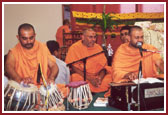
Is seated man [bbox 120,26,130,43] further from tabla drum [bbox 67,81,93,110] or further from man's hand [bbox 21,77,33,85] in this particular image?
man's hand [bbox 21,77,33,85]

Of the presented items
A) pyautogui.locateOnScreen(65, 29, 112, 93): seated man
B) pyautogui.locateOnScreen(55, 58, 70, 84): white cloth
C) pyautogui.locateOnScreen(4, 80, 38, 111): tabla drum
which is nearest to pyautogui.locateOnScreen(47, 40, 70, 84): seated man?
pyautogui.locateOnScreen(55, 58, 70, 84): white cloth

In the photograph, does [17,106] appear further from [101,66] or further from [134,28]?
[134,28]

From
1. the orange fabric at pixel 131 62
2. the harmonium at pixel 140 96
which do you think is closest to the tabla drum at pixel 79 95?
the harmonium at pixel 140 96

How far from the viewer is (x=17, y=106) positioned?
3.94m

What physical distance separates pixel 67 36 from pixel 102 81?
1177mm

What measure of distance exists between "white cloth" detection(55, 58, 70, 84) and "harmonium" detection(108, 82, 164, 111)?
1.08 m

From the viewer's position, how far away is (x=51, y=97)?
4.13 metres

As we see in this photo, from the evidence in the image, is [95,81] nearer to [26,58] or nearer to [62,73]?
[62,73]

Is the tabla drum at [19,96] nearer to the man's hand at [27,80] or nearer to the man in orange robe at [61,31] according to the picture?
the man's hand at [27,80]

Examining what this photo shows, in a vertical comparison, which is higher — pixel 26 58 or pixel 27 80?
pixel 26 58

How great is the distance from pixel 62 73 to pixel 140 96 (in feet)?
5.32

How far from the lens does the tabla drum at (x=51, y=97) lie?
13.5 feet

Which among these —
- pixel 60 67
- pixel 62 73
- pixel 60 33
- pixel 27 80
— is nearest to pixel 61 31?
pixel 60 33

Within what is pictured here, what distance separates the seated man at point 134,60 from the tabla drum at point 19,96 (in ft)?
5.41
